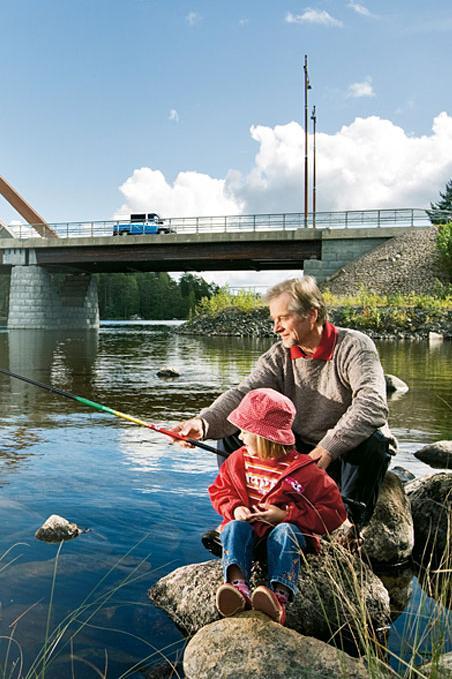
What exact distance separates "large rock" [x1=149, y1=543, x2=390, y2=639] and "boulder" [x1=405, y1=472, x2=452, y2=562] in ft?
3.62

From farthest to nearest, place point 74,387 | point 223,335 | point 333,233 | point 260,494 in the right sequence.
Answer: point 333,233 < point 223,335 < point 74,387 < point 260,494

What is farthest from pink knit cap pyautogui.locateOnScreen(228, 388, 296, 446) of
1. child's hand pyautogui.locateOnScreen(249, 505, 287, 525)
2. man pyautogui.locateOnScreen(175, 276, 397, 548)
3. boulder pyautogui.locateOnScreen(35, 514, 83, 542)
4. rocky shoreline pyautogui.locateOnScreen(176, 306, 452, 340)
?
rocky shoreline pyautogui.locateOnScreen(176, 306, 452, 340)

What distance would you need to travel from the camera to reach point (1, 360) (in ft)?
56.6

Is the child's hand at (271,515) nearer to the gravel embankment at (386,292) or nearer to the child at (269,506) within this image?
the child at (269,506)

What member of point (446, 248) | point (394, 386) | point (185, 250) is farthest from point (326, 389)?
point (185, 250)

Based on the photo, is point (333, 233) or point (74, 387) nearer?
point (74, 387)

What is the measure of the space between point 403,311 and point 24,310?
25724mm

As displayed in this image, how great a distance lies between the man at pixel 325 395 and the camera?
3473 millimetres

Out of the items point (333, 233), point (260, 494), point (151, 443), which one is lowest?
point (151, 443)

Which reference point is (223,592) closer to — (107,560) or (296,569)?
(296,569)

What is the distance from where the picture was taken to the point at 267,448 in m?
3.04

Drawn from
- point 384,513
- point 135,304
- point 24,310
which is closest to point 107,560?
point 384,513

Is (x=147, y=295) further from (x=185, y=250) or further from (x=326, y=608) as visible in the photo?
(x=326, y=608)

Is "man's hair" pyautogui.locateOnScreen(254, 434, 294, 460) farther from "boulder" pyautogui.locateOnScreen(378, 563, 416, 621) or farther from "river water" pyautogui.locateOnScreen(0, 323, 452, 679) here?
"boulder" pyautogui.locateOnScreen(378, 563, 416, 621)
